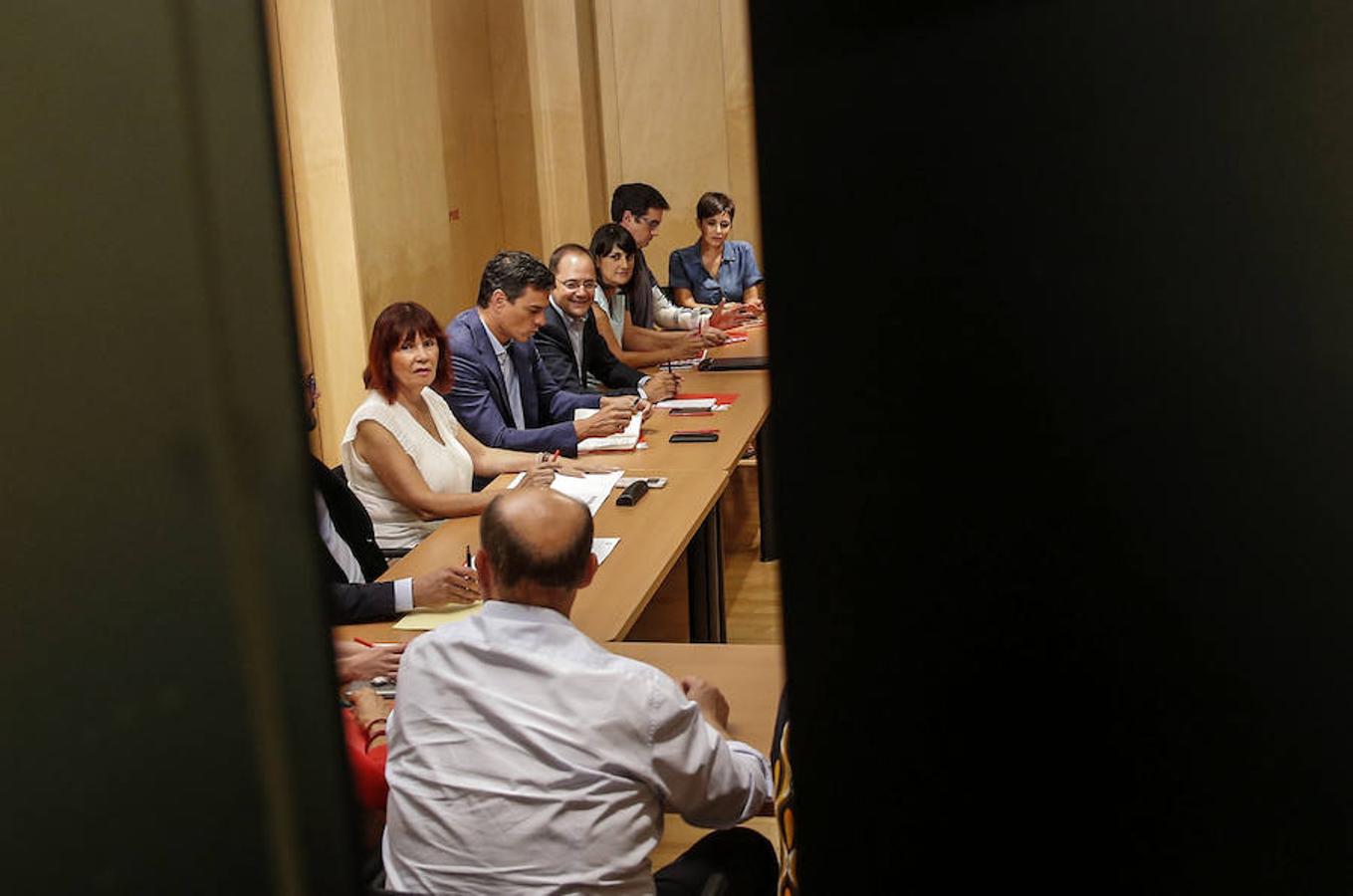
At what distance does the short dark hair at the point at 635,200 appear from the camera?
6387 millimetres

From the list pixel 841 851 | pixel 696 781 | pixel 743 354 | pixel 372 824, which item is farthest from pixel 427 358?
pixel 841 851

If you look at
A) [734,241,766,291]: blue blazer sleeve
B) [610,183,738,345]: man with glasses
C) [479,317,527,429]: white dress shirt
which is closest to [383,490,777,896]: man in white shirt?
[479,317,527,429]: white dress shirt

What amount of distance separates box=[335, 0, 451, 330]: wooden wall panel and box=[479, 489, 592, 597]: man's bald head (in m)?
3.85

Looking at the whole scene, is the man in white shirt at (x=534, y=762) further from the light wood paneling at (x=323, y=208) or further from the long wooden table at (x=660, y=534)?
the light wood paneling at (x=323, y=208)

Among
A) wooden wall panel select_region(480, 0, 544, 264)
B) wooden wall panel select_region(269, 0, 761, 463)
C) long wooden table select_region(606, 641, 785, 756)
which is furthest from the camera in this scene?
wooden wall panel select_region(480, 0, 544, 264)

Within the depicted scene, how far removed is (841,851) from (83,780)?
0.18m

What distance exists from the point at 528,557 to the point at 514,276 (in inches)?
85.4

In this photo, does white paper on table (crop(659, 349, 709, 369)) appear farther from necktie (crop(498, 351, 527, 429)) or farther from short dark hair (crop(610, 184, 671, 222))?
necktie (crop(498, 351, 527, 429))

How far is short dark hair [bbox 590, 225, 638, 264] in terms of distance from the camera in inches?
225

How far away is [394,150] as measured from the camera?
6348mm

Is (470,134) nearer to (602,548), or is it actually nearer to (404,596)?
(602,548)

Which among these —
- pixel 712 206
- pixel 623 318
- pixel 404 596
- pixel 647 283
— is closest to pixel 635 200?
pixel 647 283

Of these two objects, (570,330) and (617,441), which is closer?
(617,441)

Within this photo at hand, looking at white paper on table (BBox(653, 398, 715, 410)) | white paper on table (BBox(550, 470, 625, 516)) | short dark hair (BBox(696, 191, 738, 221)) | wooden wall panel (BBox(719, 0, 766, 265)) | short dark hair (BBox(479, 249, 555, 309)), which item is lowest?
white paper on table (BBox(550, 470, 625, 516))
